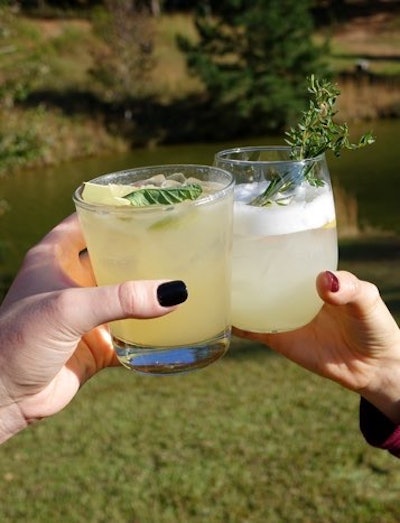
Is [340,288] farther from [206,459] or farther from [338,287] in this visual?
[206,459]

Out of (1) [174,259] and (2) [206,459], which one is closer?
(1) [174,259]

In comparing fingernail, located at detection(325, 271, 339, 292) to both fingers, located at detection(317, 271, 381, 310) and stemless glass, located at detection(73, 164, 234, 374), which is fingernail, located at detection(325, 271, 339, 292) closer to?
fingers, located at detection(317, 271, 381, 310)

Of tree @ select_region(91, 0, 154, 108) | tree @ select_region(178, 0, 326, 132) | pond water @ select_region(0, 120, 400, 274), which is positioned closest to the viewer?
pond water @ select_region(0, 120, 400, 274)

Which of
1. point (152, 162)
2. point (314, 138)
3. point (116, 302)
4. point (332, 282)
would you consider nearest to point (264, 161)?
point (314, 138)

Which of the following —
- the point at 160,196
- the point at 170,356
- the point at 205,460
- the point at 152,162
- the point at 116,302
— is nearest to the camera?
the point at 116,302

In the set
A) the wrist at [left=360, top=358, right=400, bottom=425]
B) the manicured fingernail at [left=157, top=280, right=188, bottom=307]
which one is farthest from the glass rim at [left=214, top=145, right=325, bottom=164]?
the wrist at [left=360, top=358, right=400, bottom=425]

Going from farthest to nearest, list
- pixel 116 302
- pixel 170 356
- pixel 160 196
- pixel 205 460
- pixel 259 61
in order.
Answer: pixel 259 61, pixel 205 460, pixel 170 356, pixel 160 196, pixel 116 302
